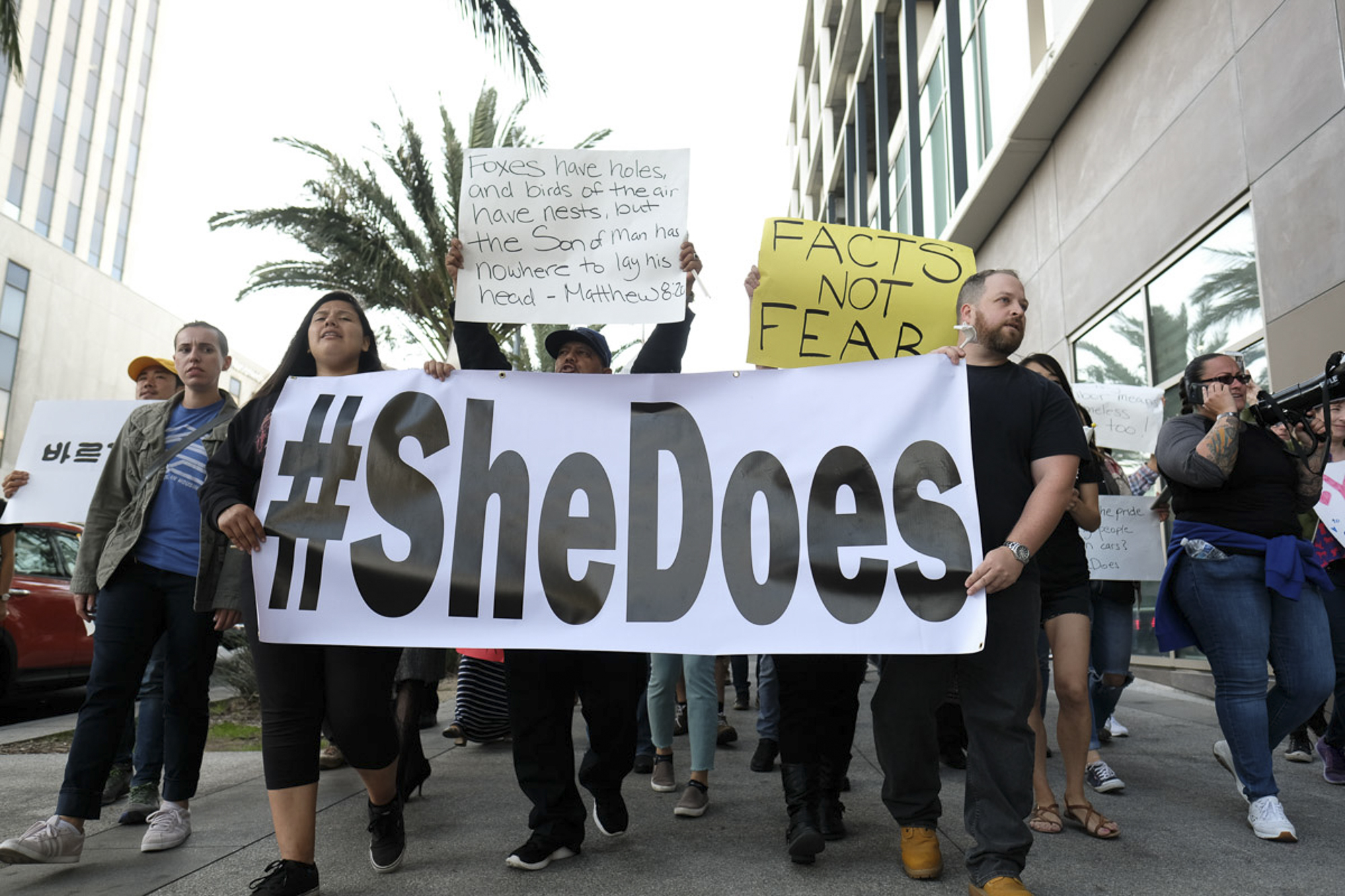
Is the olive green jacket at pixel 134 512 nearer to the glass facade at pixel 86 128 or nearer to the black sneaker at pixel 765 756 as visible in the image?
the black sneaker at pixel 765 756

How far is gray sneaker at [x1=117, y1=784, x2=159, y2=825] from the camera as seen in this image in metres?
3.76

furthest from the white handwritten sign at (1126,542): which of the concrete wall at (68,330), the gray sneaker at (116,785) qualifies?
the concrete wall at (68,330)

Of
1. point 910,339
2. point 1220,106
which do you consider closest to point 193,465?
point 910,339

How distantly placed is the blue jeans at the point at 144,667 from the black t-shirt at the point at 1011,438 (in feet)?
9.50

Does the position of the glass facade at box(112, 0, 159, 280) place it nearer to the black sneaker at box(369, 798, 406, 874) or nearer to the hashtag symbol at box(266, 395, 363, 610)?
the hashtag symbol at box(266, 395, 363, 610)

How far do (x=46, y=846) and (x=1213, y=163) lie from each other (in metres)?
8.74

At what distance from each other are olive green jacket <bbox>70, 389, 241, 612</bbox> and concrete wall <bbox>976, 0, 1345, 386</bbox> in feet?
21.3

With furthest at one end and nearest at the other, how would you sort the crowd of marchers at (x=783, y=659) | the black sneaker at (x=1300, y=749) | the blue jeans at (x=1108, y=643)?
1. the black sneaker at (x=1300, y=749)
2. the blue jeans at (x=1108, y=643)
3. the crowd of marchers at (x=783, y=659)

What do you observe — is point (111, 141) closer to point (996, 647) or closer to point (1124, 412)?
point (1124, 412)

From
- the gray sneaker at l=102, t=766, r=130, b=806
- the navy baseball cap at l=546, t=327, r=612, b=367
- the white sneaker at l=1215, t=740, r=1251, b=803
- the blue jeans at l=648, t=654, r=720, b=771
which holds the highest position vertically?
the navy baseball cap at l=546, t=327, r=612, b=367

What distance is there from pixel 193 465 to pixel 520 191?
1.71 metres

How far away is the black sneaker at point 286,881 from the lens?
2.64m

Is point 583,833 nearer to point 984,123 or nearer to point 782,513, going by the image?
point 782,513

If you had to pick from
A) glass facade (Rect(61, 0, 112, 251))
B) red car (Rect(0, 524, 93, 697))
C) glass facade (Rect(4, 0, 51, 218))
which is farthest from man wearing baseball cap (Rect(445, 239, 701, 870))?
glass facade (Rect(61, 0, 112, 251))
